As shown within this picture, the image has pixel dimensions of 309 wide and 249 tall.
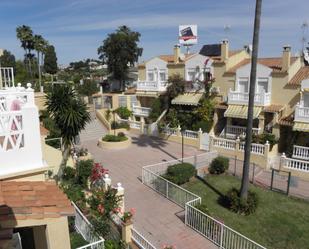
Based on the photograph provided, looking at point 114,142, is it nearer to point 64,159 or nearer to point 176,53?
point 64,159

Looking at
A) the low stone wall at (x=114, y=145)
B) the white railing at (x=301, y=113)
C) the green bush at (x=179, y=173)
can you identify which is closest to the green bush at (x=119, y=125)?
the low stone wall at (x=114, y=145)

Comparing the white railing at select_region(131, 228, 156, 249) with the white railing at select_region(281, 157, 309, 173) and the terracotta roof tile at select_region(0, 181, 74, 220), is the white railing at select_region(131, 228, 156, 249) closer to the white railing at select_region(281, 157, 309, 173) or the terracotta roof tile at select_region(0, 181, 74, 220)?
the terracotta roof tile at select_region(0, 181, 74, 220)

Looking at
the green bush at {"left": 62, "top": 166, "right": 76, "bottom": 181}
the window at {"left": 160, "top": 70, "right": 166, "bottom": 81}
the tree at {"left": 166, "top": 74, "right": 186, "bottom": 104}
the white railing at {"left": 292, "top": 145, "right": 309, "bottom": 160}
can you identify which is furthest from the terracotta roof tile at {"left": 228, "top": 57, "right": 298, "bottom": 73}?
the green bush at {"left": 62, "top": 166, "right": 76, "bottom": 181}

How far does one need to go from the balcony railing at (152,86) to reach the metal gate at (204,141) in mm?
9950

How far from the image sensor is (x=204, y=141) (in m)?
29.7

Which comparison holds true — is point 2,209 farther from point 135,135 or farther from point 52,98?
point 135,135

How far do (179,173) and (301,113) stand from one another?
1260 centimetres

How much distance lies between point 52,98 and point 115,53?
38.8 m

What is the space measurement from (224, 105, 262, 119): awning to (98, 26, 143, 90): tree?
108ft

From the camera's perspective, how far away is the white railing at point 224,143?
90.0 feet

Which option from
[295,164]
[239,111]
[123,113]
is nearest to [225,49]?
[239,111]

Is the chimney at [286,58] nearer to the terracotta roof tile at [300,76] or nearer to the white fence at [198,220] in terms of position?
the terracotta roof tile at [300,76]

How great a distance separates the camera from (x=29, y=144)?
23.8ft

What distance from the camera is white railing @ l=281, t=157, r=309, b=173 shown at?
76.4ft
